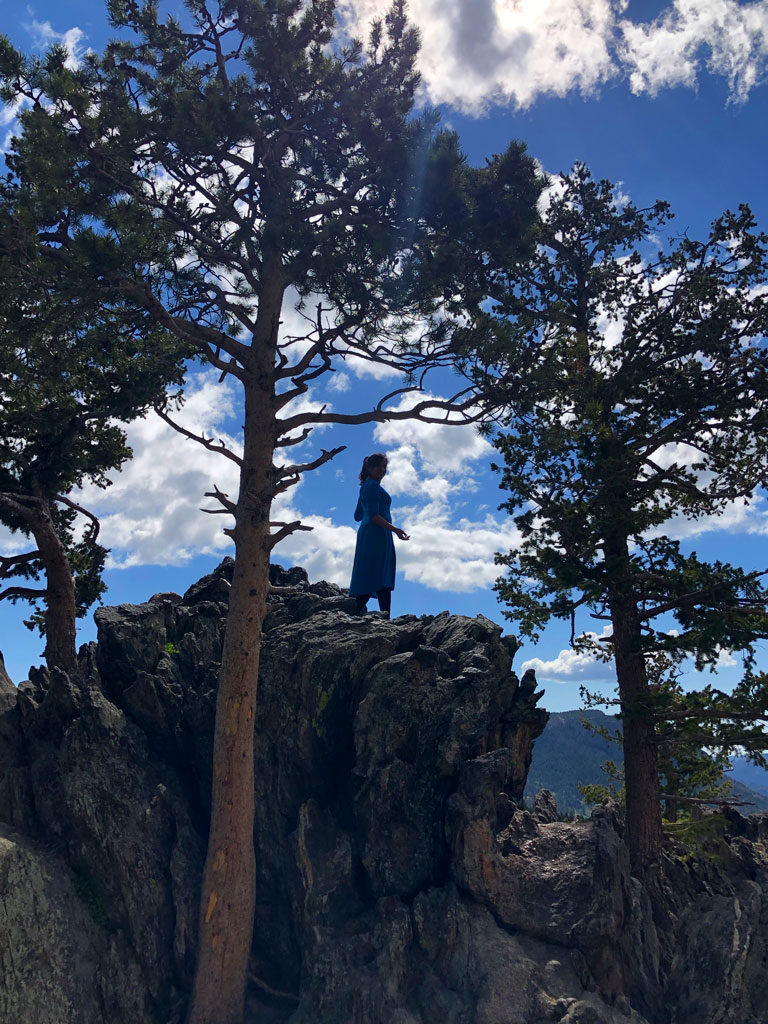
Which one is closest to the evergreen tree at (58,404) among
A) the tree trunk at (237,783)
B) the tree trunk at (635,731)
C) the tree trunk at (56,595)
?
the tree trunk at (56,595)

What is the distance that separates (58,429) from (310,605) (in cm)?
890

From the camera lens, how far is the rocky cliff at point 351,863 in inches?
473

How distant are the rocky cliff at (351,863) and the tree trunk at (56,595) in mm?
3143

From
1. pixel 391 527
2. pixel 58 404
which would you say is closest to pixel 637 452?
pixel 391 527

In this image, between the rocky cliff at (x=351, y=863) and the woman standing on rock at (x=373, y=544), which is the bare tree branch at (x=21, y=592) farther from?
the woman standing on rock at (x=373, y=544)

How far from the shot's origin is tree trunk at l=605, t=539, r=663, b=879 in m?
14.9

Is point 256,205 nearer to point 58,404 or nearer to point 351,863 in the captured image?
point 58,404

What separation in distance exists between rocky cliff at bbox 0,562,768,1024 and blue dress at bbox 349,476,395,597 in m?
1.11

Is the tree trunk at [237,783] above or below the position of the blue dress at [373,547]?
below

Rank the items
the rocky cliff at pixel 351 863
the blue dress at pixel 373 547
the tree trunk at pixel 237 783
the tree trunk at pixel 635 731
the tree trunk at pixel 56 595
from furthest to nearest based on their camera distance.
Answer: the tree trunk at pixel 56 595 < the blue dress at pixel 373 547 < the tree trunk at pixel 635 731 < the tree trunk at pixel 237 783 < the rocky cliff at pixel 351 863

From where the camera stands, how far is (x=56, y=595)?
63.4ft

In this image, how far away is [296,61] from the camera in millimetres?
15445

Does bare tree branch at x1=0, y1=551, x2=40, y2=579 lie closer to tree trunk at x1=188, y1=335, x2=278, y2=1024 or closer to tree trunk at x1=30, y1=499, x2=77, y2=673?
tree trunk at x1=30, y1=499, x2=77, y2=673

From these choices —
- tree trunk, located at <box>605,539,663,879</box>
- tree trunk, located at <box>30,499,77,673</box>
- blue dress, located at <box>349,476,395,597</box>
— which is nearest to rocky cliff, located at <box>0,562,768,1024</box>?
tree trunk, located at <box>605,539,663,879</box>
